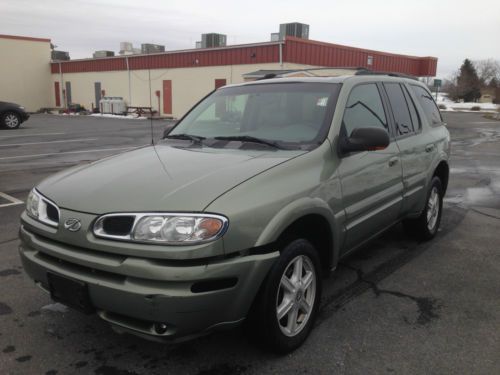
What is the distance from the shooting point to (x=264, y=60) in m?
25.8

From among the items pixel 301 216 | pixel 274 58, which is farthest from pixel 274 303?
pixel 274 58

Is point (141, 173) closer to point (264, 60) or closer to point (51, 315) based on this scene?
point (51, 315)

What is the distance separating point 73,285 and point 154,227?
594mm

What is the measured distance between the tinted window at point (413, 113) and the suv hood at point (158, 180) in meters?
2.06

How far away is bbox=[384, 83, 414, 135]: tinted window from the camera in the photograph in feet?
14.4

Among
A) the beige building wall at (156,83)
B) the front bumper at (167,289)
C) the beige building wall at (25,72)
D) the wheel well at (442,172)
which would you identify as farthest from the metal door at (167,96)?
the front bumper at (167,289)

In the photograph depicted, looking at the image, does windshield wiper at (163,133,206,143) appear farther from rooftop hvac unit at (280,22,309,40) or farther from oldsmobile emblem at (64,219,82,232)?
rooftop hvac unit at (280,22,309,40)

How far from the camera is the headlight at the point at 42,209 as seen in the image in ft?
9.03

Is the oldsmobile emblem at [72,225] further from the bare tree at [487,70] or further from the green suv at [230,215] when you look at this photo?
the bare tree at [487,70]

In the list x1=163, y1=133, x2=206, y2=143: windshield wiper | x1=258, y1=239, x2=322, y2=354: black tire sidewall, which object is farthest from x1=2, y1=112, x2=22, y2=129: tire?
x1=258, y1=239, x2=322, y2=354: black tire sidewall

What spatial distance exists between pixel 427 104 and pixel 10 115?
63.0ft

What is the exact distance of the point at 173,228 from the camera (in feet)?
7.82

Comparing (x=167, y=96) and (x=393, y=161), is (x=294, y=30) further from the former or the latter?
(x=393, y=161)

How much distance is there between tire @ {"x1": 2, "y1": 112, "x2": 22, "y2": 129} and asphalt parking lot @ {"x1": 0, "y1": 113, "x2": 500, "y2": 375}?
16.5 m
